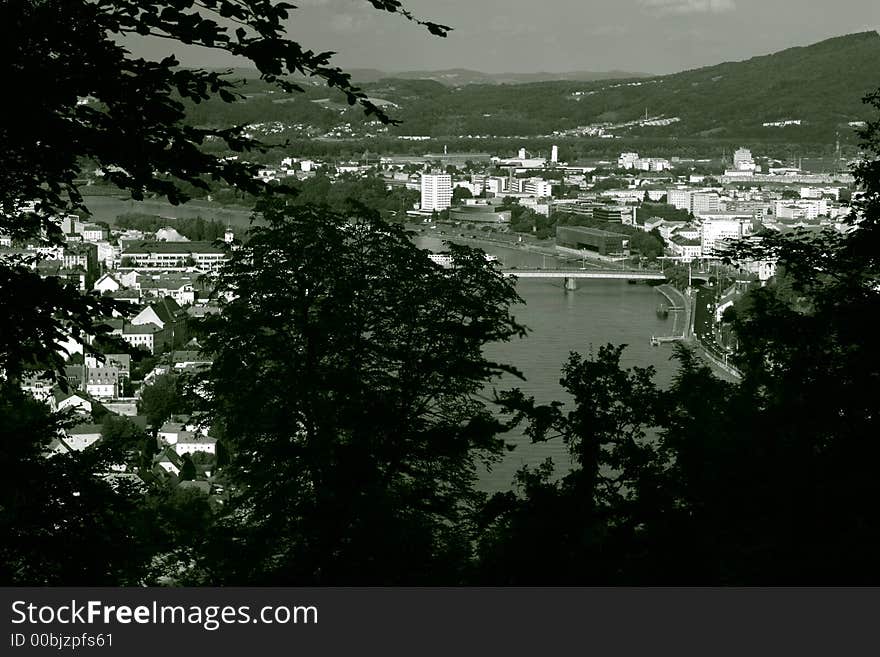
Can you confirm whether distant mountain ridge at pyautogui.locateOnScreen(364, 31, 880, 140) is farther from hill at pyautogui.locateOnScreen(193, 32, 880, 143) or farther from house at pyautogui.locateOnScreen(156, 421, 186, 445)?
house at pyautogui.locateOnScreen(156, 421, 186, 445)

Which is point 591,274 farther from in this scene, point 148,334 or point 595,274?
point 148,334

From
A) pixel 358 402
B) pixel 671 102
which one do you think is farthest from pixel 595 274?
pixel 671 102

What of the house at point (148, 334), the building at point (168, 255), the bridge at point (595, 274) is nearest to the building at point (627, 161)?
the bridge at point (595, 274)

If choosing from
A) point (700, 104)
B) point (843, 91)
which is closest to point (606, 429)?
point (843, 91)

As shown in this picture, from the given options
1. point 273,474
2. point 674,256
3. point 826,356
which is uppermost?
point 826,356

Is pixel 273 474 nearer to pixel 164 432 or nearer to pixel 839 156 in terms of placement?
pixel 164 432

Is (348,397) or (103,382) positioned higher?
(348,397)
